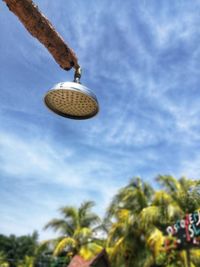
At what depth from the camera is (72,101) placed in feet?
8.59

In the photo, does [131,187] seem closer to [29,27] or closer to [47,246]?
[47,246]

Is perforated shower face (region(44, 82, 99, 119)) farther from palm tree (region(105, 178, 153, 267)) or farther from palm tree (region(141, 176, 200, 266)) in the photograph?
palm tree (region(105, 178, 153, 267))

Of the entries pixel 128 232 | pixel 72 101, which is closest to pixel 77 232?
pixel 128 232

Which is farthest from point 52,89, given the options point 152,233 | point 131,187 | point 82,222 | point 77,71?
point 82,222

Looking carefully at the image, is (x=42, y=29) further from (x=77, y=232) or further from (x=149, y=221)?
(x=77, y=232)

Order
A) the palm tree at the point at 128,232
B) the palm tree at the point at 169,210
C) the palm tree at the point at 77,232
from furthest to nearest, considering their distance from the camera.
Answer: the palm tree at the point at 77,232, the palm tree at the point at 128,232, the palm tree at the point at 169,210

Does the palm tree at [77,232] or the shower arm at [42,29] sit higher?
the palm tree at [77,232]

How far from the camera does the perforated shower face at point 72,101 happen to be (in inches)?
98.6

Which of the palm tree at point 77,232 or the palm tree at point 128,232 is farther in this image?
the palm tree at point 77,232

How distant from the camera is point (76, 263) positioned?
23031 mm

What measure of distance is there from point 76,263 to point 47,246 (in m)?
3.42

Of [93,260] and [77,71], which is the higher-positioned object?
[93,260]

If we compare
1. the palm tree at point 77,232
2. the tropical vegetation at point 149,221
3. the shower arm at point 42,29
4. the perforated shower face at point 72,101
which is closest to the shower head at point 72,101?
the perforated shower face at point 72,101

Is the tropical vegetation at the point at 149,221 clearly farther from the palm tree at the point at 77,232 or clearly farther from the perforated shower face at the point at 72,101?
the perforated shower face at the point at 72,101
